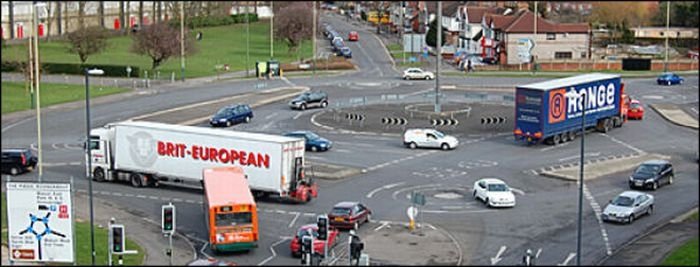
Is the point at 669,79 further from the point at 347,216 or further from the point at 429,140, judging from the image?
the point at 347,216

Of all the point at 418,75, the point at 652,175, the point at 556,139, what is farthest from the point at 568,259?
the point at 418,75

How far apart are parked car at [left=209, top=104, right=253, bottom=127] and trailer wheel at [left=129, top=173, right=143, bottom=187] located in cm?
1702

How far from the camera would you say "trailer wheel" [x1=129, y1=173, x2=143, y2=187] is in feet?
144

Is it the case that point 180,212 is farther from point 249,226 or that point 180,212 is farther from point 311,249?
point 311,249

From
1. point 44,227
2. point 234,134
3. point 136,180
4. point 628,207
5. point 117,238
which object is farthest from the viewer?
point 136,180

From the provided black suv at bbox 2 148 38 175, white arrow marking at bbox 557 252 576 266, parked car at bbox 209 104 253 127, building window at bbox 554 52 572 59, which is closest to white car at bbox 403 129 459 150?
parked car at bbox 209 104 253 127

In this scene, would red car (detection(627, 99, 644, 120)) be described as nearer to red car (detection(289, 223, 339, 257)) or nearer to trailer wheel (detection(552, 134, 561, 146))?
trailer wheel (detection(552, 134, 561, 146))

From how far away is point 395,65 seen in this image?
97188mm

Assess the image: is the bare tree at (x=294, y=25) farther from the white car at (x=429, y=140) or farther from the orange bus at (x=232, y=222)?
the orange bus at (x=232, y=222)

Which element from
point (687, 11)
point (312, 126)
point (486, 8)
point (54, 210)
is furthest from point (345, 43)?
point (54, 210)

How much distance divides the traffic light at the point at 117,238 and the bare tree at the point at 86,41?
2357 inches

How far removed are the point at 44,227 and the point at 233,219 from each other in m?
7.41

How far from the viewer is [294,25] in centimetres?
9700

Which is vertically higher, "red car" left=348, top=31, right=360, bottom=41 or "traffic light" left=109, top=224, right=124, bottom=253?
"red car" left=348, top=31, right=360, bottom=41
